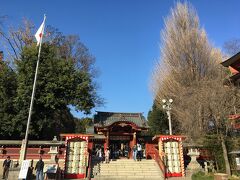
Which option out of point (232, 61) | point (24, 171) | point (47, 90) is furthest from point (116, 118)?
point (232, 61)

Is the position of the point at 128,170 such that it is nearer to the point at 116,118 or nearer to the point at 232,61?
the point at 232,61

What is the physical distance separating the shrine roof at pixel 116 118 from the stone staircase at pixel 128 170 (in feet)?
33.7

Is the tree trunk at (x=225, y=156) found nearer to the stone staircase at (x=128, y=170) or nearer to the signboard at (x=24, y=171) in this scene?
the stone staircase at (x=128, y=170)

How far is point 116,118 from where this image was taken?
3272cm

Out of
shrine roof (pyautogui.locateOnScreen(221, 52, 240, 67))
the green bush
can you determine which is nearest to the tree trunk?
the green bush

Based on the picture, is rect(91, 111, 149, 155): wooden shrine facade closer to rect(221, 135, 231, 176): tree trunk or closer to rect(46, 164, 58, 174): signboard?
rect(46, 164, 58, 174): signboard

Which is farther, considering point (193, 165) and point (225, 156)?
point (193, 165)

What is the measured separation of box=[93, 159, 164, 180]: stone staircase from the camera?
18.5m

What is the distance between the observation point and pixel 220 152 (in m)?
20.5

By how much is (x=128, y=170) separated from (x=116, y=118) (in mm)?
13211

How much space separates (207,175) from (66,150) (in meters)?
10.4

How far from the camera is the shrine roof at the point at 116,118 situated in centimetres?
3173

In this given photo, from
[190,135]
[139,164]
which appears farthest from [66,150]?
[190,135]

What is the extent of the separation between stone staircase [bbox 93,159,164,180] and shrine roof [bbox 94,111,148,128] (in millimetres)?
10263
